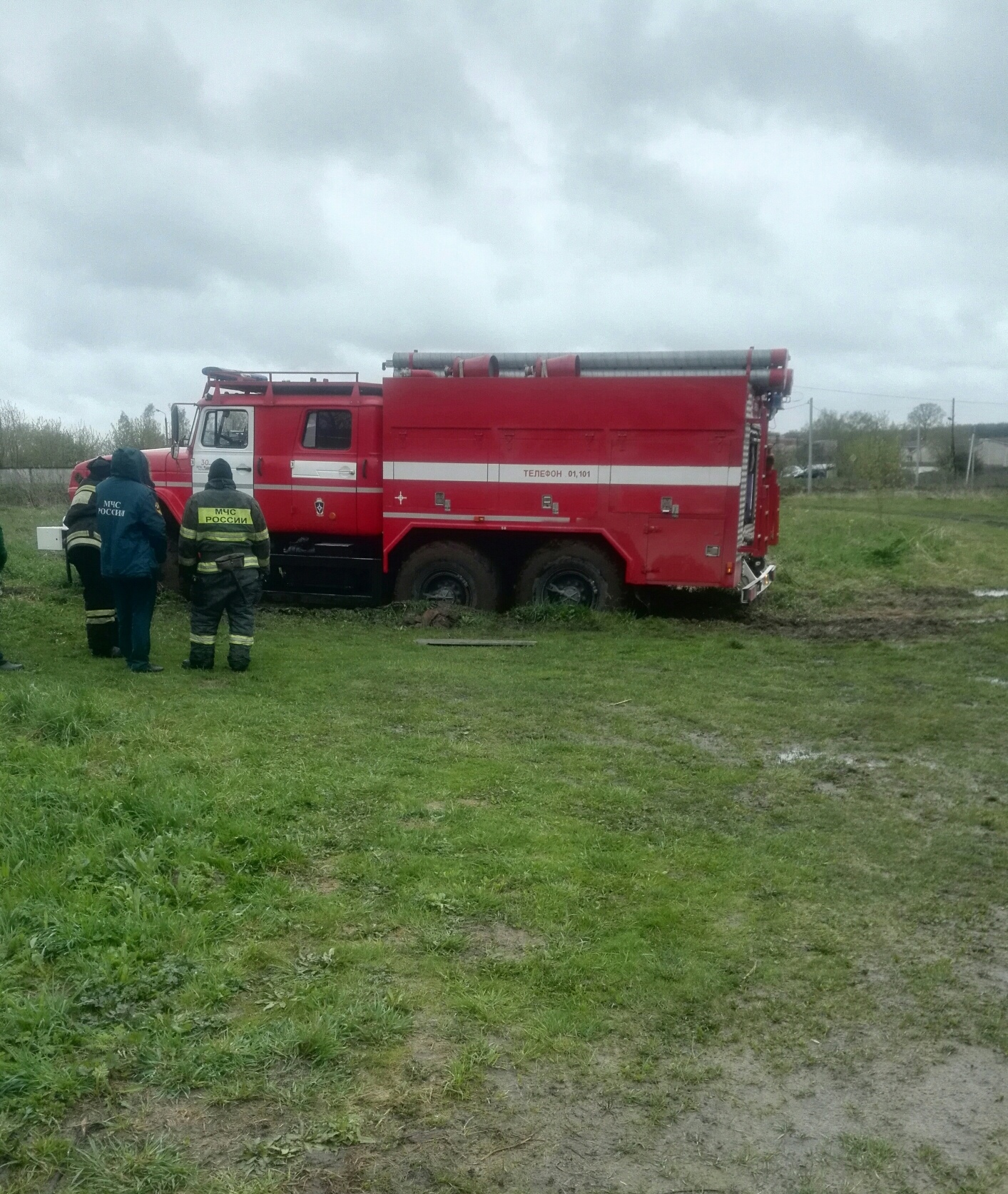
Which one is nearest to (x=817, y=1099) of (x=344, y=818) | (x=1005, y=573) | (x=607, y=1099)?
(x=607, y=1099)

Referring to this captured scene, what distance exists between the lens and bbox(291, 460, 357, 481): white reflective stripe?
12.6 metres

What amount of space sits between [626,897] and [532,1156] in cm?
165

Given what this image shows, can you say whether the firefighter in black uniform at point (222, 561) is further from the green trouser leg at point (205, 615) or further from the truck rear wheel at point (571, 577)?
the truck rear wheel at point (571, 577)

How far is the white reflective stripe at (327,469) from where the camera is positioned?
494 inches

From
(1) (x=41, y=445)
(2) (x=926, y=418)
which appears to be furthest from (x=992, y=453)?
(1) (x=41, y=445)

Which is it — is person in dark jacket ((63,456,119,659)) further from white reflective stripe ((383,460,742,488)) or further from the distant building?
the distant building

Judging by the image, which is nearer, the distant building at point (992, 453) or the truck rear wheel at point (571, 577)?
the truck rear wheel at point (571, 577)

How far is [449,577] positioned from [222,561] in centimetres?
421

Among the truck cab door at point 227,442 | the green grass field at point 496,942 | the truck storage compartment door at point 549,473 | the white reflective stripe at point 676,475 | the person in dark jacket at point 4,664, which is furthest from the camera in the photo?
the truck cab door at point 227,442

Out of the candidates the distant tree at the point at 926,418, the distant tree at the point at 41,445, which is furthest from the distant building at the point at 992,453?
the distant tree at the point at 41,445

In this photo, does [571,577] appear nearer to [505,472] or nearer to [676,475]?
[505,472]

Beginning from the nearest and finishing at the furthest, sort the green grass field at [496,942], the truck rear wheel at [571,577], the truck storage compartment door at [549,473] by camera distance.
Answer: the green grass field at [496,942] → the truck storage compartment door at [549,473] → the truck rear wheel at [571,577]

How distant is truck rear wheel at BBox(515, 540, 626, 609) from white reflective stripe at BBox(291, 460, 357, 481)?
2.31 metres

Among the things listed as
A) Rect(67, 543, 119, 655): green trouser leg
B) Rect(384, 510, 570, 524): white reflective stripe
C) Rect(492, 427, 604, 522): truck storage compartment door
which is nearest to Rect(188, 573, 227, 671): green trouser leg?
Rect(67, 543, 119, 655): green trouser leg
